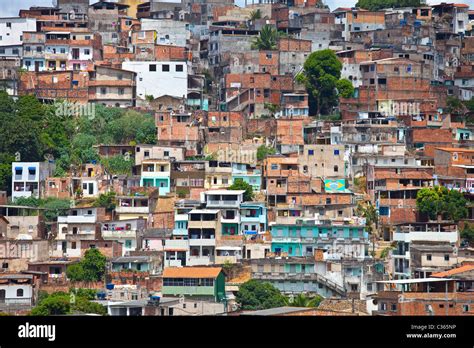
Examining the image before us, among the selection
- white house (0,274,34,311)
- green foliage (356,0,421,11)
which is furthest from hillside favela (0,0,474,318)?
green foliage (356,0,421,11)

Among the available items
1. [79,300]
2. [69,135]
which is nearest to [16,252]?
[79,300]

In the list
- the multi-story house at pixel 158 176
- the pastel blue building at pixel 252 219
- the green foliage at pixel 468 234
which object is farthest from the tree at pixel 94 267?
the green foliage at pixel 468 234

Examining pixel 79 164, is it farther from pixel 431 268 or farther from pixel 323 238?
pixel 431 268

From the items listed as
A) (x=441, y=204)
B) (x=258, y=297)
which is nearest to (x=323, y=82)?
(x=441, y=204)

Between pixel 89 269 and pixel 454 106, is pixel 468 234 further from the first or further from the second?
pixel 454 106

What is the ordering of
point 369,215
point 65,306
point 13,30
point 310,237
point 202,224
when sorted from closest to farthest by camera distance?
point 65,306 → point 202,224 → point 310,237 → point 369,215 → point 13,30

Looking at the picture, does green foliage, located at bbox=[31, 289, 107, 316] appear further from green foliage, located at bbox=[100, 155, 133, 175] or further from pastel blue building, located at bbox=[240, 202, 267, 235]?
green foliage, located at bbox=[100, 155, 133, 175]

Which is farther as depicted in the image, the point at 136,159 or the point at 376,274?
the point at 136,159
